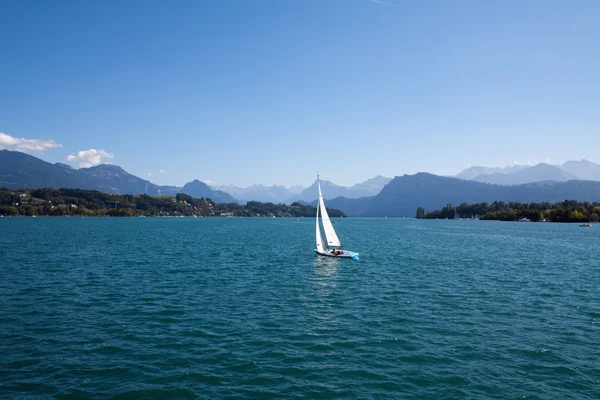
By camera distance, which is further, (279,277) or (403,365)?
(279,277)

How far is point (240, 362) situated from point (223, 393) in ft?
12.6

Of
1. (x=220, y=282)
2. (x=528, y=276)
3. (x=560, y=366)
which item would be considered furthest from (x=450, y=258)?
(x=560, y=366)

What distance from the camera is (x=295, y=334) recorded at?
28625 millimetres

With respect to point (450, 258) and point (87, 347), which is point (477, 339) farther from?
point (450, 258)

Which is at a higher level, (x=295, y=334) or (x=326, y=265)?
(x=326, y=265)

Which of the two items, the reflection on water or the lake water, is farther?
the reflection on water

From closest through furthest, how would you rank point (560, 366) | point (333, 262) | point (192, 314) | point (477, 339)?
1. point (560, 366)
2. point (477, 339)
3. point (192, 314)
4. point (333, 262)

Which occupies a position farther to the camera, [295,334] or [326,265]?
[326,265]

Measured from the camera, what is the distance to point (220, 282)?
47719 millimetres

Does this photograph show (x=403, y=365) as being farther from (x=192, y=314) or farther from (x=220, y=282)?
(x=220, y=282)

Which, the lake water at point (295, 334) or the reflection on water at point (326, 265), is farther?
the reflection on water at point (326, 265)

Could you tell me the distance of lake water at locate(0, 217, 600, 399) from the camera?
20391mm

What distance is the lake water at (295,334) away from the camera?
20.4 meters

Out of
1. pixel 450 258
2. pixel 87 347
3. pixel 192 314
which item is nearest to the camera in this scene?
pixel 87 347
